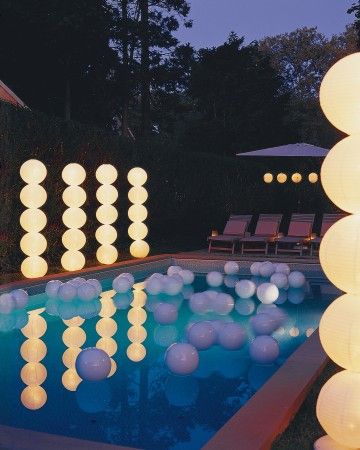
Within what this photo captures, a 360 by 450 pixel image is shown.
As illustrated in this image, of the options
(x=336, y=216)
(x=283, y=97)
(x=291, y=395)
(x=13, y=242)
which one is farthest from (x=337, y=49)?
(x=291, y=395)

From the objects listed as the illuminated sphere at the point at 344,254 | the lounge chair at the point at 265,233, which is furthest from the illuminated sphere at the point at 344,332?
the lounge chair at the point at 265,233

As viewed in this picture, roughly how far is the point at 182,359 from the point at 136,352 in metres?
1.35

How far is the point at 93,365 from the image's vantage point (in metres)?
5.27

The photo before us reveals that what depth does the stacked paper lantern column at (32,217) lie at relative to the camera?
33.0 ft

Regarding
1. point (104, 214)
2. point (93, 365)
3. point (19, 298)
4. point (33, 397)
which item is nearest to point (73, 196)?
point (104, 214)

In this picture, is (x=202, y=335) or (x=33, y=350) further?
(x=33, y=350)

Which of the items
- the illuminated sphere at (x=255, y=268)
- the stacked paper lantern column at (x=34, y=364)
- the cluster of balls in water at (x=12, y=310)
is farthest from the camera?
the illuminated sphere at (x=255, y=268)

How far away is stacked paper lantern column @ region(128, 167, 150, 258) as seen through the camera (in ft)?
41.5

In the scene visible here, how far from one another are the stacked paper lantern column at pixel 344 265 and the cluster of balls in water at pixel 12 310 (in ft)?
17.7

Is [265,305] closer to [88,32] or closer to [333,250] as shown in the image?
[333,250]

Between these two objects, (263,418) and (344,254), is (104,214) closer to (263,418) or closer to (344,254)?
(263,418)

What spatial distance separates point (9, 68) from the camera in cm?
2369

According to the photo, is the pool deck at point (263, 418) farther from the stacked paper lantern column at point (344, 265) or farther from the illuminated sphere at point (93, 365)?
the illuminated sphere at point (93, 365)

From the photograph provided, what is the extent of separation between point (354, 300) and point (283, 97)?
90.5ft
